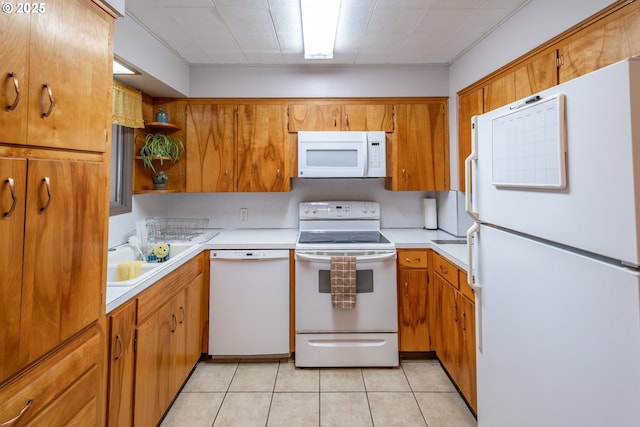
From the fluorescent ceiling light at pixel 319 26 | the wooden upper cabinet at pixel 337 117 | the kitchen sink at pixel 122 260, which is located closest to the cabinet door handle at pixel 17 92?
the kitchen sink at pixel 122 260

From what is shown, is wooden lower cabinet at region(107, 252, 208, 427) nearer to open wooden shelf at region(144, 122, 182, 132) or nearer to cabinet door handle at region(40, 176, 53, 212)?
cabinet door handle at region(40, 176, 53, 212)

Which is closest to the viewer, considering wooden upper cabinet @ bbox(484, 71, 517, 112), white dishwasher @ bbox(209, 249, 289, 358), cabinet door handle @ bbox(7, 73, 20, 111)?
cabinet door handle @ bbox(7, 73, 20, 111)

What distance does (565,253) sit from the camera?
0.86 metres

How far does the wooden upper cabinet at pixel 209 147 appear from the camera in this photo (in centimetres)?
279

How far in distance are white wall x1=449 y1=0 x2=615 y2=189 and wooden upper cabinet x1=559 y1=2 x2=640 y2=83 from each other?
0.08 meters

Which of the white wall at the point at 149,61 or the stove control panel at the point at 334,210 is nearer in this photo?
the white wall at the point at 149,61

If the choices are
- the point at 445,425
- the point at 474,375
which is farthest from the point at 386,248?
the point at 445,425

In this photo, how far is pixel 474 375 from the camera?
70.2 inches

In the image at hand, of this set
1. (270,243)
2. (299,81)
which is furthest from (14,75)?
(299,81)

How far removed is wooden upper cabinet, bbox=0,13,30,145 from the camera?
0.77 meters

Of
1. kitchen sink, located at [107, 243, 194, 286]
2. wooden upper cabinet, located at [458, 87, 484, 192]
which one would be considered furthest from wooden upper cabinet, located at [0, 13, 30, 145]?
wooden upper cabinet, located at [458, 87, 484, 192]

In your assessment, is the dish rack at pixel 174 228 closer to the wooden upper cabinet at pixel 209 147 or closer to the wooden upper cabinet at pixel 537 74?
the wooden upper cabinet at pixel 209 147

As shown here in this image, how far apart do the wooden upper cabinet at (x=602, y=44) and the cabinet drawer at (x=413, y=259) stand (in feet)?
4.58

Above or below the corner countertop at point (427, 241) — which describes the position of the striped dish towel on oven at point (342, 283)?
below
